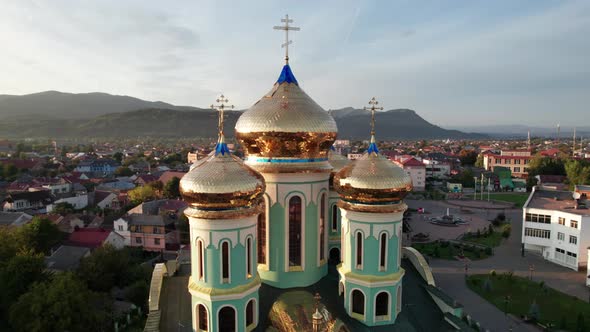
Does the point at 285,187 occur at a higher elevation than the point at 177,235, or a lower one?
higher

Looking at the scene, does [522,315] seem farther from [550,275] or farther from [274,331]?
[274,331]

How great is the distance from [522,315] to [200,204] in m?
18.4

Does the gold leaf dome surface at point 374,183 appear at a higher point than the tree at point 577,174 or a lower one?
higher

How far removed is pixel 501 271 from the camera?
27.2 meters

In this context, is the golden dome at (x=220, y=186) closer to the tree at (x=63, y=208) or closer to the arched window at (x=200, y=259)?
the arched window at (x=200, y=259)

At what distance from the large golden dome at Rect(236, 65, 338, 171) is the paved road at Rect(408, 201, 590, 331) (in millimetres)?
13694

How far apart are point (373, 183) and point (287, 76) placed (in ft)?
15.4

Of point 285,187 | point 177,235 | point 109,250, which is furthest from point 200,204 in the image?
point 177,235

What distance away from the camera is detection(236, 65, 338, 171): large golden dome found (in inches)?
472

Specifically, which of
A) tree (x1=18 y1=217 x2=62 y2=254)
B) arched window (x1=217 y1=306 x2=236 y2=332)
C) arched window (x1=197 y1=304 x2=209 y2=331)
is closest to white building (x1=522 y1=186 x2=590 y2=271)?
arched window (x1=217 y1=306 x2=236 y2=332)

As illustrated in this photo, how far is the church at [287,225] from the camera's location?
10297 mm

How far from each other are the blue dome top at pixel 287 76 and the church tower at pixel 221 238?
383 cm

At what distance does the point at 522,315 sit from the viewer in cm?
2009

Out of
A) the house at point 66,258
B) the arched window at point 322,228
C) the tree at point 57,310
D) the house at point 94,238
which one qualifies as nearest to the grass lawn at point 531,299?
the arched window at point 322,228
